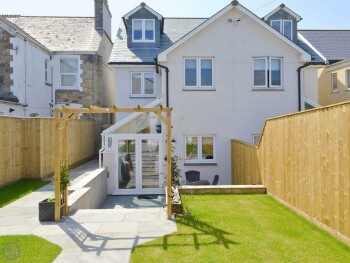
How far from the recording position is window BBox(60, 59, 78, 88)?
68.1ft

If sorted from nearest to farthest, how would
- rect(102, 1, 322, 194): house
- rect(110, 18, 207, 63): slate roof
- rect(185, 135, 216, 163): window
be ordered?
1. rect(102, 1, 322, 194): house
2. rect(185, 135, 216, 163): window
3. rect(110, 18, 207, 63): slate roof

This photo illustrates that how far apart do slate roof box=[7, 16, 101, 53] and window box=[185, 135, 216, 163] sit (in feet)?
32.2

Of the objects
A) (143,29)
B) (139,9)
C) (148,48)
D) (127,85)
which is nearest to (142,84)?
(127,85)

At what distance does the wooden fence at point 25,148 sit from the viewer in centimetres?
1155

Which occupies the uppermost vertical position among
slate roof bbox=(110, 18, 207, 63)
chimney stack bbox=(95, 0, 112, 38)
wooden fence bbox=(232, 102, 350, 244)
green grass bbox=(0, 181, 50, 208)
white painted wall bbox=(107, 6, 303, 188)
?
chimney stack bbox=(95, 0, 112, 38)

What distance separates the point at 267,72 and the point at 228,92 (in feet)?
7.25

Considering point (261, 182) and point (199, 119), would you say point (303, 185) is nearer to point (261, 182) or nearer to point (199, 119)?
point (261, 182)

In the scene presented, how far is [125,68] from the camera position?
17.5 metres

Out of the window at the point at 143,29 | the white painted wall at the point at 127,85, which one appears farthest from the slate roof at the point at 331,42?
the white painted wall at the point at 127,85

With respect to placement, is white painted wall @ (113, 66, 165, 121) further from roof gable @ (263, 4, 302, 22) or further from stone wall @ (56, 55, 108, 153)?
roof gable @ (263, 4, 302, 22)

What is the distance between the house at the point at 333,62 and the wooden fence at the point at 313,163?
12.6m

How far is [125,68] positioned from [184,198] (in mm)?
9837

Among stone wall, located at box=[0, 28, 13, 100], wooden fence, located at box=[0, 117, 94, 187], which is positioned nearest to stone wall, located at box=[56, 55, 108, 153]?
stone wall, located at box=[0, 28, 13, 100]

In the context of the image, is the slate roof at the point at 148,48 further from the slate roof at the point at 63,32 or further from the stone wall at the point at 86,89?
the stone wall at the point at 86,89
